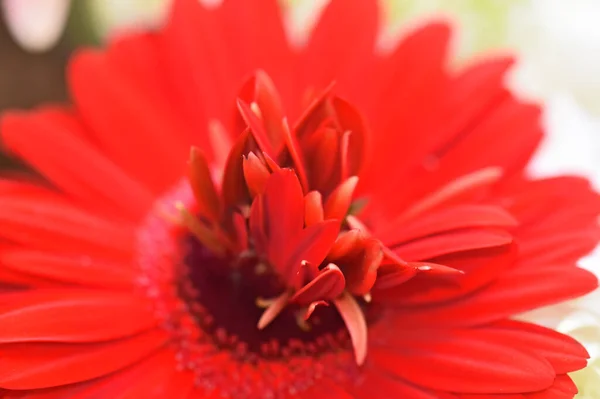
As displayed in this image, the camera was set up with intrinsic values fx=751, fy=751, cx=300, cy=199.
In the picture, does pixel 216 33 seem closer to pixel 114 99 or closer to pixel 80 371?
pixel 114 99

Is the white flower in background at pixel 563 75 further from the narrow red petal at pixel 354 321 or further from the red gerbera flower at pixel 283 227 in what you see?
the narrow red petal at pixel 354 321

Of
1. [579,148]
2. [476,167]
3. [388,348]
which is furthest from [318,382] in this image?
[579,148]

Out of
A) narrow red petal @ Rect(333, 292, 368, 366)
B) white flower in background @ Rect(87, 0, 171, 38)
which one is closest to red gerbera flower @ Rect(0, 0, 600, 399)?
narrow red petal @ Rect(333, 292, 368, 366)

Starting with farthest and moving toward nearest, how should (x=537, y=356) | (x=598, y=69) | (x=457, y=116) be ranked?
(x=598, y=69) → (x=457, y=116) → (x=537, y=356)

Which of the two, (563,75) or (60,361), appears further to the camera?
(563,75)

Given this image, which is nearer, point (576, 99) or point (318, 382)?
point (318, 382)

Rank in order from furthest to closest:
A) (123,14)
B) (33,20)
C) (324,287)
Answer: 1. (123,14)
2. (33,20)
3. (324,287)

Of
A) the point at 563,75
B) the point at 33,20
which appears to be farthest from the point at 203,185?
the point at 563,75

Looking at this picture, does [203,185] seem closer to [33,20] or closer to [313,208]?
[313,208]
